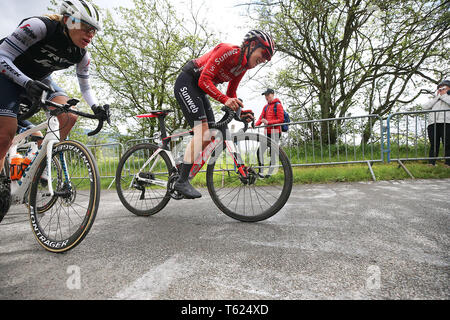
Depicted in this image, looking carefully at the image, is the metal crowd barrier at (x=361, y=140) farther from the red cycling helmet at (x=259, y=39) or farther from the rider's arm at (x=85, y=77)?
the rider's arm at (x=85, y=77)

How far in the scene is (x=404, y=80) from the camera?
30.0 feet

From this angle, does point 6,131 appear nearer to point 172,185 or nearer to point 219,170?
point 172,185

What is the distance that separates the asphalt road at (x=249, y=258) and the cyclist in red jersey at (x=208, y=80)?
0.80 meters

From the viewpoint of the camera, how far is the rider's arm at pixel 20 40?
1.83 m

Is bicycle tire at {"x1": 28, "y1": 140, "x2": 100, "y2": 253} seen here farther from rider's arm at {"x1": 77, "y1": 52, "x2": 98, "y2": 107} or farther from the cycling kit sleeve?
the cycling kit sleeve

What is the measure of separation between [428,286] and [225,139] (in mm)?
2069

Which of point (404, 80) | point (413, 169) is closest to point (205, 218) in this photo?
point (413, 169)

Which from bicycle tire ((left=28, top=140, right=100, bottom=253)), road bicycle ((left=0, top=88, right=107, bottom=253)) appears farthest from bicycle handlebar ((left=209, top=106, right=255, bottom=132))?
bicycle tire ((left=28, top=140, right=100, bottom=253))

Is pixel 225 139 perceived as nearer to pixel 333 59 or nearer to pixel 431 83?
pixel 333 59

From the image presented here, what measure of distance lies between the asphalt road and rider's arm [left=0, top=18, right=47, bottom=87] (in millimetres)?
1563

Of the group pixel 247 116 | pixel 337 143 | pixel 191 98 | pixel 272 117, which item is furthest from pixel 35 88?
pixel 337 143

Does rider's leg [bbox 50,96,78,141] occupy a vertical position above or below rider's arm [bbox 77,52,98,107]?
below

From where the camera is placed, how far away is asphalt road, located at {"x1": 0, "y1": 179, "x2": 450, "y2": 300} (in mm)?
1220

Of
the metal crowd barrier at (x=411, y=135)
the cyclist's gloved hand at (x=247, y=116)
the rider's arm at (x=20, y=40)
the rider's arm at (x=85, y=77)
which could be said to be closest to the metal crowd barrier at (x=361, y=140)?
the metal crowd barrier at (x=411, y=135)
